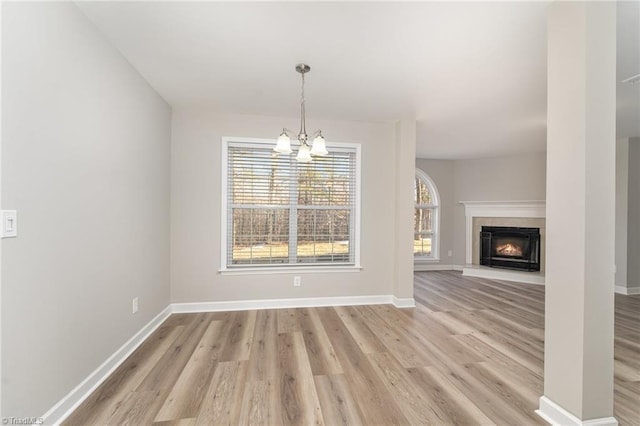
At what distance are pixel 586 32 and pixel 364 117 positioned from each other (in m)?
2.29

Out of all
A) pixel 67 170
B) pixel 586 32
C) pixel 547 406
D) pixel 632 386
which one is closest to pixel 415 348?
pixel 547 406

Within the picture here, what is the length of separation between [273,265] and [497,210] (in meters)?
5.03

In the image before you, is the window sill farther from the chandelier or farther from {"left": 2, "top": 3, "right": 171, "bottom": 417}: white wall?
the chandelier

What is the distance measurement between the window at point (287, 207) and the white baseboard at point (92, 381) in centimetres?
119

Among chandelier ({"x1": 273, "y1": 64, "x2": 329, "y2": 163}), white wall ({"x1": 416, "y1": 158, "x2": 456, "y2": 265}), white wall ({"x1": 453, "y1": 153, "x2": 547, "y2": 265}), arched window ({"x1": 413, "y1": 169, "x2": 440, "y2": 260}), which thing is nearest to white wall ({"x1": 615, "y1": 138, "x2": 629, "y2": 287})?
white wall ({"x1": 453, "y1": 153, "x2": 547, "y2": 265})

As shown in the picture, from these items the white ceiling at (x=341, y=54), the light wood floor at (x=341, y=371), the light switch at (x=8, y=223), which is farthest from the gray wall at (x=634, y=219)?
the light switch at (x=8, y=223)

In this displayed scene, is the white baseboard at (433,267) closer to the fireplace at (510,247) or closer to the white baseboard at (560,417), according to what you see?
the fireplace at (510,247)

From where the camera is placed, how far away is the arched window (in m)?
6.26

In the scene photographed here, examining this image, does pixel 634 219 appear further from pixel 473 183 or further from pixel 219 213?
pixel 219 213

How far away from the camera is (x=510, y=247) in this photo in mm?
5586

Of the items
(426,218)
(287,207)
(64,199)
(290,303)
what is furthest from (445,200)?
(64,199)

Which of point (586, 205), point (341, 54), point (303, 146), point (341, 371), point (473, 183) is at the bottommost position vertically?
point (341, 371)

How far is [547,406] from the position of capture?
61.9 inches

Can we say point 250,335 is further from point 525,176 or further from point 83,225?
point 525,176
